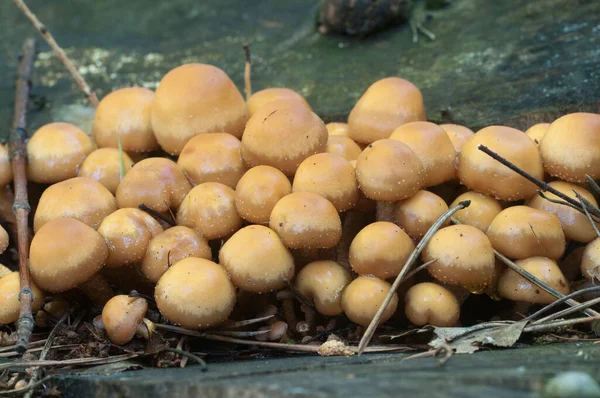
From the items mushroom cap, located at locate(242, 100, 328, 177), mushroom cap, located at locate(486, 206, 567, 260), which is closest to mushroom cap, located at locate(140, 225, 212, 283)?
mushroom cap, located at locate(242, 100, 328, 177)

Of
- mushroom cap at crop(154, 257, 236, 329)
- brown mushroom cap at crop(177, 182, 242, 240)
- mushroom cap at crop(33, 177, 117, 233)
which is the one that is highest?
mushroom cap at crop(33, 177, 117, 233)

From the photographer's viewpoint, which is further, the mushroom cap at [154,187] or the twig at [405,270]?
the mushroom cap at [154,187]

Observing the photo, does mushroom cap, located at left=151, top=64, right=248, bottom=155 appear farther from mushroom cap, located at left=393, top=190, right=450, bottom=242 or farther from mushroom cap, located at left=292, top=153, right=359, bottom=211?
mushroom cap, located at left=393, top=190, right=450, bottom=242

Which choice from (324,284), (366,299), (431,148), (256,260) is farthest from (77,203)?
(431,148)

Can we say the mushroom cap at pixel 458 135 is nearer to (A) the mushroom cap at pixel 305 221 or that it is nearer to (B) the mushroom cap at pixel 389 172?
(B) the mushroom cap at pixel 389 172

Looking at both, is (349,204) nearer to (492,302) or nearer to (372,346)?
(372,346)

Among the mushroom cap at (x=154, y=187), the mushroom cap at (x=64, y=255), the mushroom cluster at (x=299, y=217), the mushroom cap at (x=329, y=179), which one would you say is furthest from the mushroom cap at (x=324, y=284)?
the mushroom cap at (x=64, y=255)

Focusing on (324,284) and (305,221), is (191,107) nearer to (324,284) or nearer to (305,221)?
(305,221)
